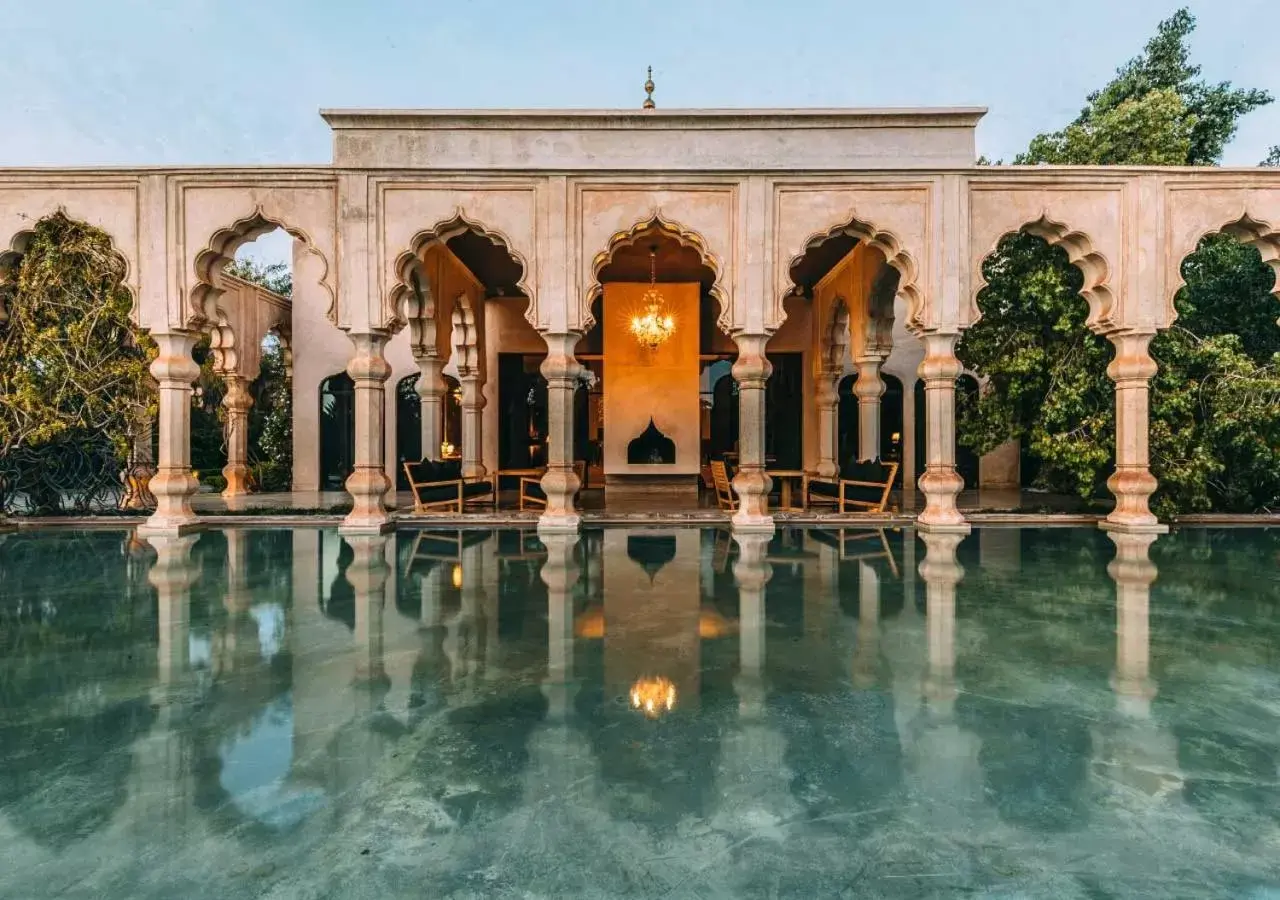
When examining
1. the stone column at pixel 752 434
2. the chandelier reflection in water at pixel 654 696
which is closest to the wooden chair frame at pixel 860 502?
the stone column at pixel 752 434

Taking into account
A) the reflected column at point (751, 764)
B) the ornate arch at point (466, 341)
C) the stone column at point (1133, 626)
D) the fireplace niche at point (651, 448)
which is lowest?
the reflected column at point (751, 764)

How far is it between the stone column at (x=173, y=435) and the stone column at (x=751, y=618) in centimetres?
714

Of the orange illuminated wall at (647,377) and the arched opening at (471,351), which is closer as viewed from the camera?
the arched opening at (471,351)

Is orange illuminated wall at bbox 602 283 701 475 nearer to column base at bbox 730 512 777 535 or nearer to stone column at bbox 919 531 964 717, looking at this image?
column base at bbox 730 512 777 535

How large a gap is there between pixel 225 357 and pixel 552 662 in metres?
13.8

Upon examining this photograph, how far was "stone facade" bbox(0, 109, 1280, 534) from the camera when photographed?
8.50 m

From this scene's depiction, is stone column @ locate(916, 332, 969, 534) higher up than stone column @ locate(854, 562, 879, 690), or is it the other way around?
stone column @ locate(916, 332, 969, 534)

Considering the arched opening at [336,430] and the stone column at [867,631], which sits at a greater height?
the arched opening at [336,430]

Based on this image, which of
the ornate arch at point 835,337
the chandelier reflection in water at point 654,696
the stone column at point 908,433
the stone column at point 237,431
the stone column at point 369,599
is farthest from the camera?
the stone column at point 908,433

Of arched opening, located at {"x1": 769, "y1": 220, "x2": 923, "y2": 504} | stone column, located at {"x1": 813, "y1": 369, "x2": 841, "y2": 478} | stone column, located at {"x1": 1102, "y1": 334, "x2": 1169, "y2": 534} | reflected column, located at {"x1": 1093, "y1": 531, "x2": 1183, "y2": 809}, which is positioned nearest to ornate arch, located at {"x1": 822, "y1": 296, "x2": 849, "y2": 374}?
arched opening, located at {"x1": 769, "y1": 220, "x2": 923, "y2": 504}

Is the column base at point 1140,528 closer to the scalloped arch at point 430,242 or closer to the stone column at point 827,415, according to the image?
the stone column at point 827,415

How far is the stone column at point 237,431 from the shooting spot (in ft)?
46.5

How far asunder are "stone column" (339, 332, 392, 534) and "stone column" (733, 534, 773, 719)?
474 centimetres

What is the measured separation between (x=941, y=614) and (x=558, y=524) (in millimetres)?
5156
